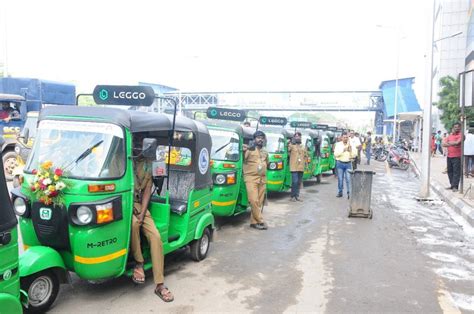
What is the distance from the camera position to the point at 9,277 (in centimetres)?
308

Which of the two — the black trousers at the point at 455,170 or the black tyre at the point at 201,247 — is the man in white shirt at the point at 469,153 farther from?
the black tyre at the point at 201,247

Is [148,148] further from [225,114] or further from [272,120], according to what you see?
[272,120]

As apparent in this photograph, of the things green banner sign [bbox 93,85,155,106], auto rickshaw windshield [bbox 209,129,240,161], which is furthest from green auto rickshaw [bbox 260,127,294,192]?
green banner sign [bbox 93,85,155,106]

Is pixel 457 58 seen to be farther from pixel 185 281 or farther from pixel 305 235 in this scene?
pixel 185 281

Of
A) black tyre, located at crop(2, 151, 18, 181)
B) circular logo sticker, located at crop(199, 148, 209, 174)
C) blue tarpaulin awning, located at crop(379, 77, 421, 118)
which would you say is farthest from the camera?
blue tarpaulin awning, located at crop(379, 77, 421, 118)

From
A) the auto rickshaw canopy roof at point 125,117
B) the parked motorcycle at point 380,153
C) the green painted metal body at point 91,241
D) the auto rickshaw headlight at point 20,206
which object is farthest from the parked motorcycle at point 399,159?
the auto rickshaw headlight at point 20,206

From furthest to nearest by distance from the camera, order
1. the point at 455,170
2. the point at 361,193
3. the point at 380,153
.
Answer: the point at 380,153, the point at 455,170, the point at 361,193

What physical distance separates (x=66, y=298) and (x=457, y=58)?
51.5 metres

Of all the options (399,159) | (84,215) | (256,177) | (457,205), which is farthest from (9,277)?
(399,159)

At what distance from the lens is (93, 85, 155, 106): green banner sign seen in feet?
16.5

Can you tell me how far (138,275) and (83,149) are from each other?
4.79 ft

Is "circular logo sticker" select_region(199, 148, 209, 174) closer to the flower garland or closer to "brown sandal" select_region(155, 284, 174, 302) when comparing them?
"brown sandal" select_region(155, 284, 174, 302)

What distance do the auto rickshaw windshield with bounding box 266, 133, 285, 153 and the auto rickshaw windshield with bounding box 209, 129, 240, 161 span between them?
10.9 ft

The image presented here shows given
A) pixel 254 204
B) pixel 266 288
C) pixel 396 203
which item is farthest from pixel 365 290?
pixel 396 203
